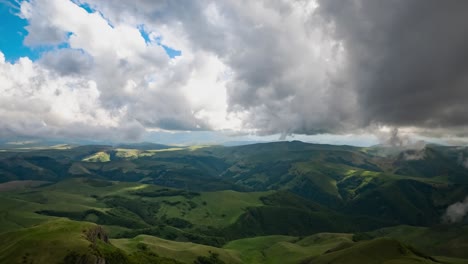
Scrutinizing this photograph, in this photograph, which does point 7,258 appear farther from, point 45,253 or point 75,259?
point 75,259

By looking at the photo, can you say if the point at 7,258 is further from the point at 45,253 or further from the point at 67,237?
the point at 67,237

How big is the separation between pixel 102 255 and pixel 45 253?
94.7 ft

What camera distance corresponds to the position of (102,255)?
197m

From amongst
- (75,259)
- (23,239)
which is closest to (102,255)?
(75,259)

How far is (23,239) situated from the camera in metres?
195

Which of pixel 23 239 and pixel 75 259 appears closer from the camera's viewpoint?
pixel 75 259

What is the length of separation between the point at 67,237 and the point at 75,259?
2326cm

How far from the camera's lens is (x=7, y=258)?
178 meters

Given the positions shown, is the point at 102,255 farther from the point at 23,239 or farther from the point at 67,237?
the point at 23,239

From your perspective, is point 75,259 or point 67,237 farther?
point 67,237

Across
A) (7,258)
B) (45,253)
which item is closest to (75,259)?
(45,253)

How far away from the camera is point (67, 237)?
19850cm

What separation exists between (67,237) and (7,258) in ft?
96.8

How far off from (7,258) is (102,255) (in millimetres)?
45572
